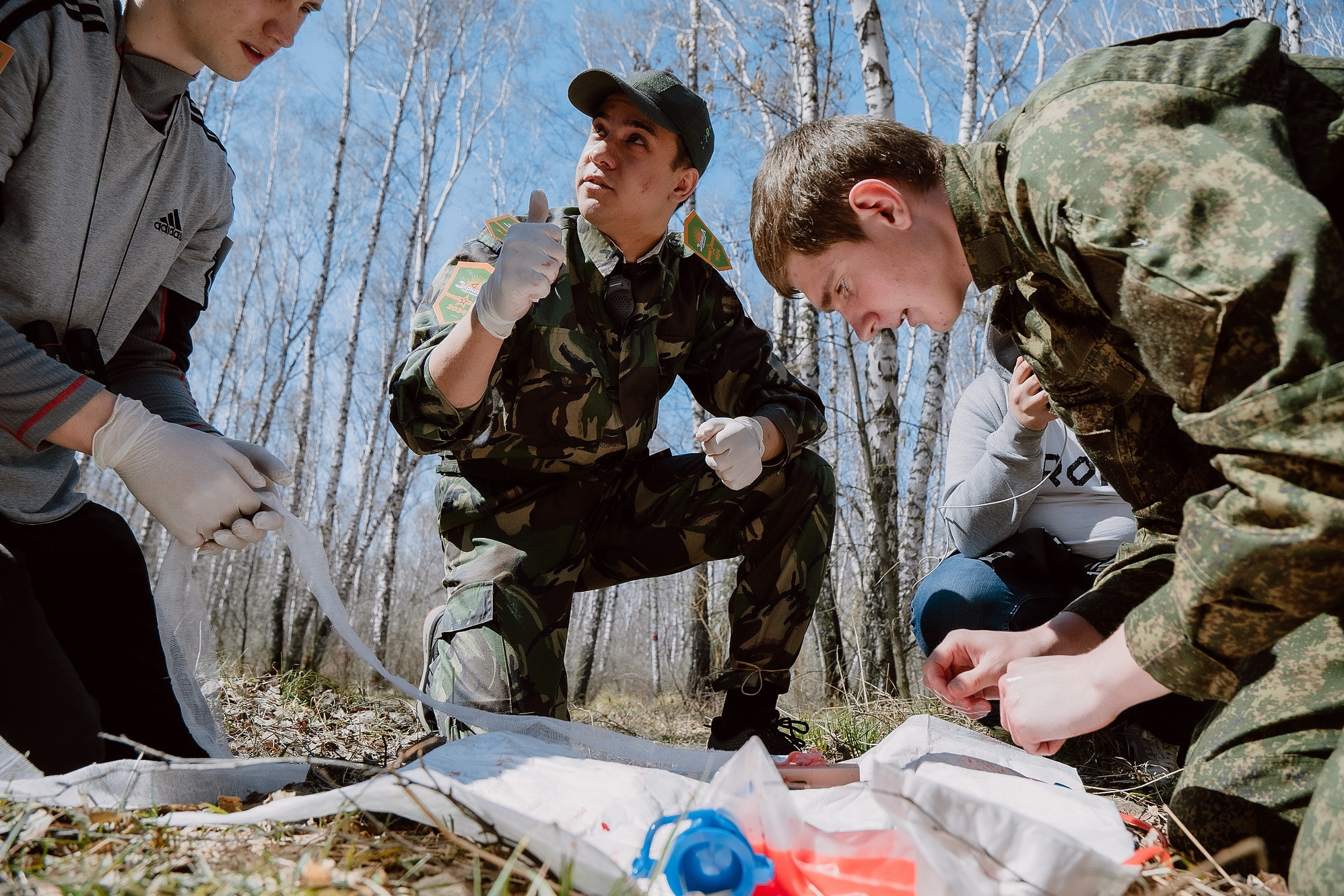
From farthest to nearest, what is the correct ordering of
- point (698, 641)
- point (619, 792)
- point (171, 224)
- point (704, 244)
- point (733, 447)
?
1. point (698, 641)
2. point (704, 244)
3. point (733, 447)
4. point (171, 224)
5. point (619, 792)

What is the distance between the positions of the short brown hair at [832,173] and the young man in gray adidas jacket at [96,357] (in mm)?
1268

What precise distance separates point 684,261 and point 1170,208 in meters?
1.90

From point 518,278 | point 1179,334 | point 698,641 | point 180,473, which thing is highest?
point 518,278

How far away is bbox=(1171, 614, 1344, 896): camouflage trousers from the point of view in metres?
1.43

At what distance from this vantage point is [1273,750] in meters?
1.49

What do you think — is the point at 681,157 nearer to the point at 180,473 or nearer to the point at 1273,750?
the point at 180,473

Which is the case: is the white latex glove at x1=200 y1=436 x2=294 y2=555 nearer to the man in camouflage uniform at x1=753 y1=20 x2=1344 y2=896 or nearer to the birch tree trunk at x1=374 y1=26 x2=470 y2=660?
the man in camouflage uniform at x1=753 y1=20 x2=1344 y2=896

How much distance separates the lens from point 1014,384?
2.40 meters

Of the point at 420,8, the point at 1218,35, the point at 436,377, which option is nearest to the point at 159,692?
the point at 436,377

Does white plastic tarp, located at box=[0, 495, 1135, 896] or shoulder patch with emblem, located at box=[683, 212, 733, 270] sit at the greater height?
shoulder patch with emblem, located at box=[683, 212, 733, 270]

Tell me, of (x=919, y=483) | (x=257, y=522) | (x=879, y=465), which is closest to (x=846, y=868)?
(x=257, y=522)

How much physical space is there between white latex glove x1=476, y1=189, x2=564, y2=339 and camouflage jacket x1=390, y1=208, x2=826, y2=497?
249mm

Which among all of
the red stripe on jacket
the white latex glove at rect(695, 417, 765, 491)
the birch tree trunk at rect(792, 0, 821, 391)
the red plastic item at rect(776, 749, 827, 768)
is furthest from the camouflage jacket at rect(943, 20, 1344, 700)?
the birch tree trunk at rect(792, 0, 821, 391)

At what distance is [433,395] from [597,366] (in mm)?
582
